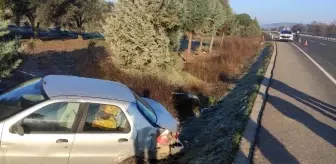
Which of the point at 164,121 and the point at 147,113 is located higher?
the point at 147,113

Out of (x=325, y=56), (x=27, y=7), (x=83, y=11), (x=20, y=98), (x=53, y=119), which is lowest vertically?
(x=325, y=56)

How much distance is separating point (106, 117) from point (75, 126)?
0.44 m

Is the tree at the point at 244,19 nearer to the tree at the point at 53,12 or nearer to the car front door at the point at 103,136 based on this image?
the tree at the point at 53,12

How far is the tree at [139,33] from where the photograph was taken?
13203 mm

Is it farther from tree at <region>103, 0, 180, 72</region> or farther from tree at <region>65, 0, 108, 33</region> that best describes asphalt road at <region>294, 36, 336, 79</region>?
tree at <region>65, 0, 108, 33</region>

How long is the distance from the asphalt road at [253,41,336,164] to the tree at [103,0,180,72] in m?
3.85

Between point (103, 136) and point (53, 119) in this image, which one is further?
point (103, 136)

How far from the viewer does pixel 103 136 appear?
532cm

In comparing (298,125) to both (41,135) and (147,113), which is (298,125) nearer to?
(147,113)

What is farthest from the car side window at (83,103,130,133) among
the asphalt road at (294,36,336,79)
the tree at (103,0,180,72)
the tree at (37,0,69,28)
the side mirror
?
the tree at (37,0,69,28)

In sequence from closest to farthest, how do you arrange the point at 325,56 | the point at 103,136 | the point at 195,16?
the point at 103,136, the point at 195,16, the point at 325,56

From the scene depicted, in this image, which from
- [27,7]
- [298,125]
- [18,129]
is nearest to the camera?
[18,129]

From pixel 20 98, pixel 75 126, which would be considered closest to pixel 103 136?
pixel 75 126

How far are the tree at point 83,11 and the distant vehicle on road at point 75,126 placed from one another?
32969 mm
